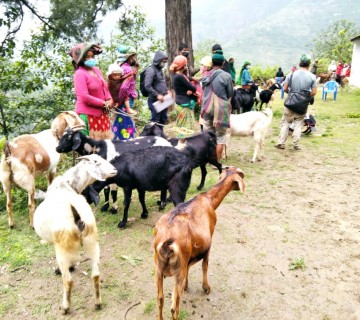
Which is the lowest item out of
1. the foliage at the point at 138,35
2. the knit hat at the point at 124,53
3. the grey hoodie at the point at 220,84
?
the grey hoodie at the point at 220,84

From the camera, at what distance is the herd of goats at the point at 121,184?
8.79 feet

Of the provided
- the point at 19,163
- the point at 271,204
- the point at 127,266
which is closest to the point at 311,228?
the point at 271,204

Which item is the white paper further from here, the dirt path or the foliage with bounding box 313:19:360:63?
the foliage with bounding box 313:19:360:63

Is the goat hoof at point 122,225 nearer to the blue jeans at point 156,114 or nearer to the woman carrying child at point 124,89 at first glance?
the woman carrying child at point 124,89

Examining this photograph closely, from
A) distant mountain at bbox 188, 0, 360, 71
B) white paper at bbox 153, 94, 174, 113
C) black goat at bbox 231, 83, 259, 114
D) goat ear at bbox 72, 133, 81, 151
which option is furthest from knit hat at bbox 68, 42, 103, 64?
distant mountain at bbox 188, 0, 360, 71

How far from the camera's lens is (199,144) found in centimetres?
539

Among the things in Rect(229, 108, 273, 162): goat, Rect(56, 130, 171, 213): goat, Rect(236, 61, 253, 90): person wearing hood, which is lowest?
Rect(229, 108, 273, 162): goat

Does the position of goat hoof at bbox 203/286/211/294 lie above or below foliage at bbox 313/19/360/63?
below

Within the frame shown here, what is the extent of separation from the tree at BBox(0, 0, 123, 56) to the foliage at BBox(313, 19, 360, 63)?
26343 millimetres

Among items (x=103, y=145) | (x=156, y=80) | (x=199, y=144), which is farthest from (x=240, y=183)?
(x=156, y=80)

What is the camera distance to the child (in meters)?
5.29

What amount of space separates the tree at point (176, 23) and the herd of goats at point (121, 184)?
3.73 meters

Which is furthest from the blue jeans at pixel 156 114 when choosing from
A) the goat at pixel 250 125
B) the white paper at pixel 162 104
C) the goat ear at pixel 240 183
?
the goat ear at pixel 240 183

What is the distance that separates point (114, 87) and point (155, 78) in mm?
849
